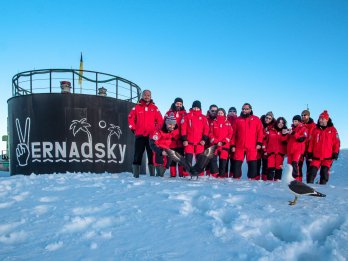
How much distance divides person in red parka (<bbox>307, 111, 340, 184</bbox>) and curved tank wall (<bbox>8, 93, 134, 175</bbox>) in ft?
19.9

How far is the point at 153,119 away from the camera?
25.0 feet

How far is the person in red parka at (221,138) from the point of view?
7723 millimetres

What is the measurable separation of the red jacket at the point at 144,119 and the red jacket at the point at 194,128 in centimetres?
61

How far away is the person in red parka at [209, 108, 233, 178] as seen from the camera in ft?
25.3

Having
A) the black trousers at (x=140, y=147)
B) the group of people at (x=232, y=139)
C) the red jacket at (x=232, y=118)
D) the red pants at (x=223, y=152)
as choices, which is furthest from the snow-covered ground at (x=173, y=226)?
the red jacket at (x=232, y=118)

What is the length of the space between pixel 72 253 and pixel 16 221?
4.07 ft

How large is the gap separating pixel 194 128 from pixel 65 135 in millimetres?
4604

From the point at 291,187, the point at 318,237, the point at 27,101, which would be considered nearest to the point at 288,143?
the point at 291,187

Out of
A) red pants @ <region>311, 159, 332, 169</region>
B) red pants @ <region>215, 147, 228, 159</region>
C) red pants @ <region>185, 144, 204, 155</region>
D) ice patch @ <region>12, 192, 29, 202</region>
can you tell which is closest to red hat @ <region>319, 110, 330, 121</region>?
red pants @ <region>311, 159, 332, 169</region>

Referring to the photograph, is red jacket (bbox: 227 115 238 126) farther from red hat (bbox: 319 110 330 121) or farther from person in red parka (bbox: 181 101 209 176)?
red hat (bbox: 319 110 330 121)

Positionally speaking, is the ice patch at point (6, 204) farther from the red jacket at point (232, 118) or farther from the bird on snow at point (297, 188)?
the red jacket at point (232, 118)

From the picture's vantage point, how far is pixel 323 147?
286 inches

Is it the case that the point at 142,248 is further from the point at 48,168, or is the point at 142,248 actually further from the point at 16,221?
the point at 48,168

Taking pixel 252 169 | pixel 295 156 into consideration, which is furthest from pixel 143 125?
pixel 295 156
